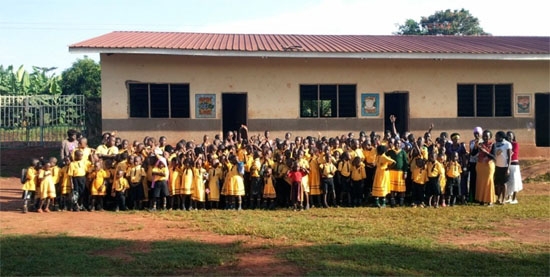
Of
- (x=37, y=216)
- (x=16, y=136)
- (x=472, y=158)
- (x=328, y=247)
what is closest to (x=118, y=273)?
(x=328, y=247)

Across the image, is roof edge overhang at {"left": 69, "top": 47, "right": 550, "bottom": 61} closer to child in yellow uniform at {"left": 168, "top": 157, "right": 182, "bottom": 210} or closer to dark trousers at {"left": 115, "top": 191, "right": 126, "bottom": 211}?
child in yellow uniform at {"left": 168, "top": 157, "right": 182, "bottom": 210}

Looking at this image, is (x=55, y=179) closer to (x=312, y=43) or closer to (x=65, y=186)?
(x=65, y=186)

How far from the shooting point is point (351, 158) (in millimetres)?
10219

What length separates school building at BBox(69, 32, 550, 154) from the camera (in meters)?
13.6

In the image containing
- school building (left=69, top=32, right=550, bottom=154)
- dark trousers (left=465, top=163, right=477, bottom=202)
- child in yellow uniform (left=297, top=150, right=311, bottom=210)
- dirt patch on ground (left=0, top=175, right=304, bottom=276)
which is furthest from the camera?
school building (left=69, top=32, right=550, bottom=154)

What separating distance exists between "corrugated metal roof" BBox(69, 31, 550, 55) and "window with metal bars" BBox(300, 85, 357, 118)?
1.15 m

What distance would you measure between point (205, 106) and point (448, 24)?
37908 millimetres

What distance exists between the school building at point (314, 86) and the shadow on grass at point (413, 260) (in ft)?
25.7

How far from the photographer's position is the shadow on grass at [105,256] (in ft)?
18.0

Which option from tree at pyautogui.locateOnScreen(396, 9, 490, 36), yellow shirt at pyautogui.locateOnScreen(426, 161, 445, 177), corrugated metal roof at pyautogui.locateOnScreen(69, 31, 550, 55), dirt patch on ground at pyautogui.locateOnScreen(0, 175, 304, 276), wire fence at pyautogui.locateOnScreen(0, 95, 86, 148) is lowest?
dirt patch on ground at pyautogui.locateOnScreen(0, 175, 304, 276)

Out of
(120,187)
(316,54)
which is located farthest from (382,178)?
(120,187)

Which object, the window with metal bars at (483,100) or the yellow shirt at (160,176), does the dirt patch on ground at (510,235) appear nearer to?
the yellow shirt at (160,176)

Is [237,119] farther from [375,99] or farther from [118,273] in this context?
[118,273]

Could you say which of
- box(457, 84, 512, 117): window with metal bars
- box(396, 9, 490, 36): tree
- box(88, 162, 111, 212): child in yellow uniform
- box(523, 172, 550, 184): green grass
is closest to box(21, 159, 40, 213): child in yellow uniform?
box(88, 162, 111, 212): child in yellow uniform
